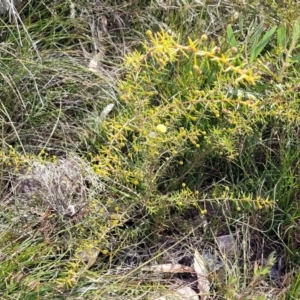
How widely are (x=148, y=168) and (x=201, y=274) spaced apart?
0.35 m

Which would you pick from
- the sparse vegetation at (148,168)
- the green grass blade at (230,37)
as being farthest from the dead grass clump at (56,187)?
the green grass blade at (230,37)

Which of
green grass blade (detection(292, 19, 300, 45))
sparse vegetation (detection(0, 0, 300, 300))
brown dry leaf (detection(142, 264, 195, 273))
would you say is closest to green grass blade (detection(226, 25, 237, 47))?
sparse vegetation (detection(0, 0, 300, 300))

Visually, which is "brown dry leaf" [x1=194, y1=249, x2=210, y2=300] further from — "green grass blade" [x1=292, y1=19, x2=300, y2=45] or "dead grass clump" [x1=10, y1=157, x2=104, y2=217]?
"green grass blade" [x1=292, y1=19, x2=300, y2=45]

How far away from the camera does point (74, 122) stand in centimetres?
190

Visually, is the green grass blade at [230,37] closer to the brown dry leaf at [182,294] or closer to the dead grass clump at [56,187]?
the dead grass clump at [56,187]

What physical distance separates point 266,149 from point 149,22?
0.64 m

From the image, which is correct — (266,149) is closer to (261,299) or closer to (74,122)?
(261,299)

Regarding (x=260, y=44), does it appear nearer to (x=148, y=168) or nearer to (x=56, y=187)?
(x=148, y=168)

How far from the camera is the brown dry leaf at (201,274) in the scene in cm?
168

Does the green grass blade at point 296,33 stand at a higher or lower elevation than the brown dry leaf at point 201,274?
higher

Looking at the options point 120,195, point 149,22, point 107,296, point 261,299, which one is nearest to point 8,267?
point 107,296

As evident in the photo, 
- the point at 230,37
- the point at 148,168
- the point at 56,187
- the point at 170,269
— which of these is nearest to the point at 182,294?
the point at 170,269

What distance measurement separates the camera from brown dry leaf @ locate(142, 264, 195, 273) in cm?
169

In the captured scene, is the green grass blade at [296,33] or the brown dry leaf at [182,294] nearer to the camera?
the brown dry leaf at [182,294]
